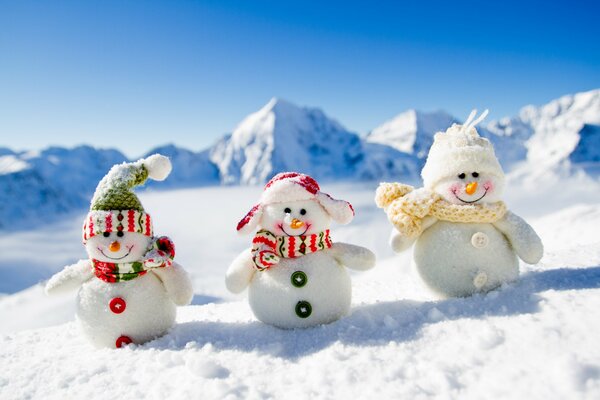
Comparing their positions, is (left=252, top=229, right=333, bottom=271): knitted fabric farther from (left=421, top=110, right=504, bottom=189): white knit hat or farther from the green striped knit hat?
(left=421, top=110, right=504, bottom=189): white knit hat

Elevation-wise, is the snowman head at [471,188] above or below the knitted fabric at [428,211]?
above

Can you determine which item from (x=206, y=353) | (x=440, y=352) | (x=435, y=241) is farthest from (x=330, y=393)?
(x=435, y=241)

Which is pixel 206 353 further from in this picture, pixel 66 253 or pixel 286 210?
pixel 66 253

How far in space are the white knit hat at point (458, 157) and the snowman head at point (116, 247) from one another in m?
2.18

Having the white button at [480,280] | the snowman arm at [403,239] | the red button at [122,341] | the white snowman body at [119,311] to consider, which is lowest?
the red button at [122,341]

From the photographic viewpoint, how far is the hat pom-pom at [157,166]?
127 inches

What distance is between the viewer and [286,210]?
3.02 m

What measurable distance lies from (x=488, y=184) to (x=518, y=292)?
77 cm

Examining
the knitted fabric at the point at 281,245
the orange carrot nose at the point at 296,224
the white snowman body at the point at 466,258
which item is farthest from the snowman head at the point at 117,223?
the white snowman body at the point at 466,258

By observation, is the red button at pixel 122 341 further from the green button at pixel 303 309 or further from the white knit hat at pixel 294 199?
the green button at pixel 303 309

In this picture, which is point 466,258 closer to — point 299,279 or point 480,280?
point 480,280

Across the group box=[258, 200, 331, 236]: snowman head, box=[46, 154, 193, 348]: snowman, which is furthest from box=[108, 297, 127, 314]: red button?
box=[258, 200, 331, 236]: snowman head

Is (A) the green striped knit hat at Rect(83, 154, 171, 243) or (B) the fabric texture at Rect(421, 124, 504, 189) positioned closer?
(A) the green striped knit hat at Rect(83, 154, 171, 243)

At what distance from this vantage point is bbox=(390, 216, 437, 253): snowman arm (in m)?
3.19
